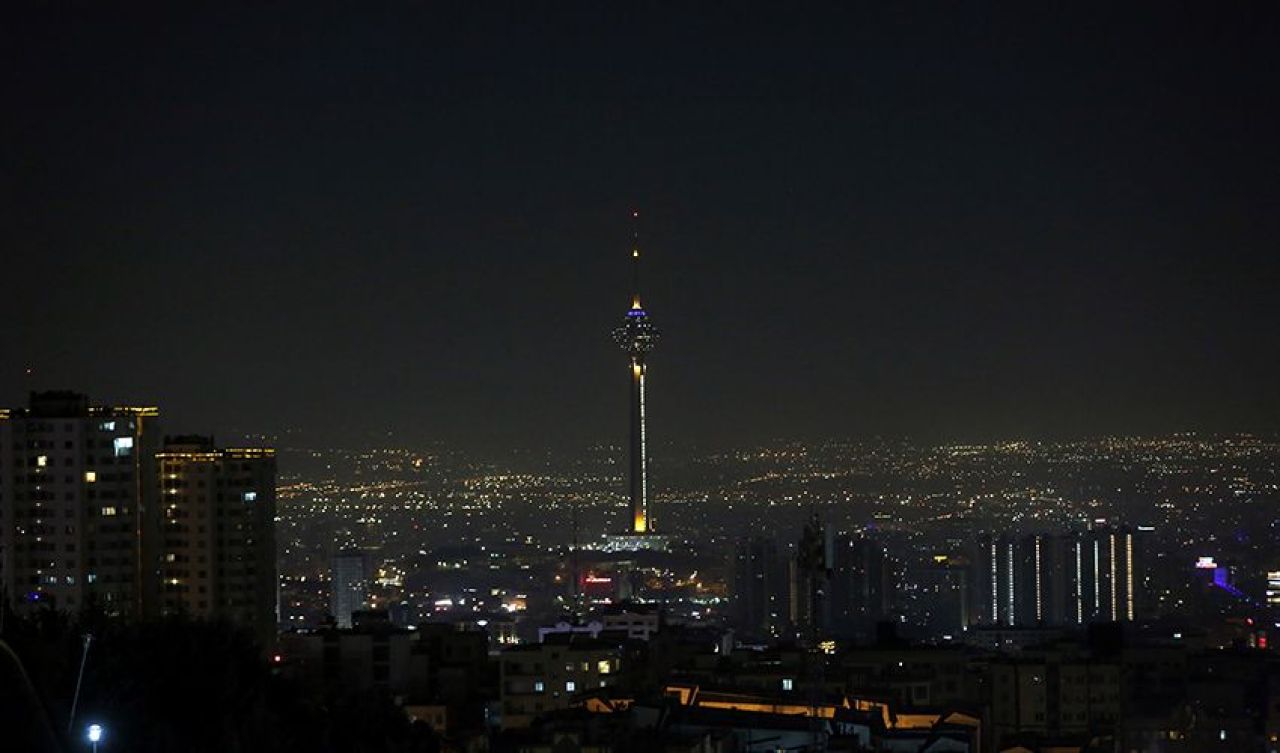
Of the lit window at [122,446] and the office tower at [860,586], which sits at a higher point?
the lit window at [122,446]

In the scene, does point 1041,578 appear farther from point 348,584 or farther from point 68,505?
point 68,505

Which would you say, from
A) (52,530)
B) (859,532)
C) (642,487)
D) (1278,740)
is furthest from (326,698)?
(642,487)

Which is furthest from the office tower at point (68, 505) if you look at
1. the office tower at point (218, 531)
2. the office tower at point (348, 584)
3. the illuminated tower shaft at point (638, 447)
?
the illuminated tower shaft at point (638, 447)

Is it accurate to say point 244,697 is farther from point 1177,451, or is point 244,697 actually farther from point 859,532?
point 1177,451

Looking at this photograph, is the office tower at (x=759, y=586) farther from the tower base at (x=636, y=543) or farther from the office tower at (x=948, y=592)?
the tower base at (x=636, y=543)

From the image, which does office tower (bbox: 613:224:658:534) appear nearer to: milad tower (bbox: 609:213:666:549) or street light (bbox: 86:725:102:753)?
milad tower (bbox: 609:213:666:549)

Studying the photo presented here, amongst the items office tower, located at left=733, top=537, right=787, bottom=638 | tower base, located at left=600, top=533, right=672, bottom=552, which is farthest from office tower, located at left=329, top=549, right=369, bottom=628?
tower base, located at left=600, top=533, right=672, bottom=552

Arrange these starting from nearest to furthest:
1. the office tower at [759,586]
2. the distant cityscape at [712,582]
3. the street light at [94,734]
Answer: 1. the street light at [94,734]
2. the distant cityscape at [712,582]
3. the office tower at [759,586]
